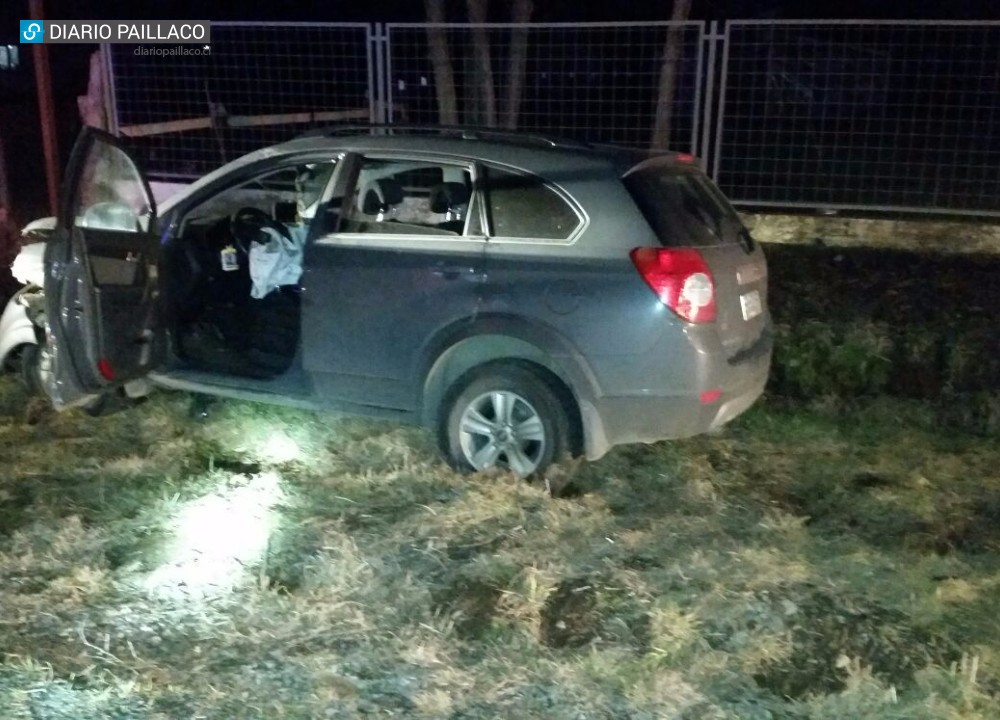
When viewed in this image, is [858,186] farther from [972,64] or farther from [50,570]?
[50,570]

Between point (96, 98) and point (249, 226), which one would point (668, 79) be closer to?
point (249, 226)

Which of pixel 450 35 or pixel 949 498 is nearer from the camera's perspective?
pixel 949 498

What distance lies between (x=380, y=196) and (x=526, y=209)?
91cm

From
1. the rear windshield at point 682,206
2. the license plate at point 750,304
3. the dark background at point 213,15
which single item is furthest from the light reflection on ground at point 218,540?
the dark background at point 213,15

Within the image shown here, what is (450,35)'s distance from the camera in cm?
1148

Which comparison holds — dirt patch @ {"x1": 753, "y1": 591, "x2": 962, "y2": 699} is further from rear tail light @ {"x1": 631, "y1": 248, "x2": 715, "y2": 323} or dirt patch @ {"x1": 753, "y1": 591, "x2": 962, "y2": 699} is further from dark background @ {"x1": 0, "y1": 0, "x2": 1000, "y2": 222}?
dark background @ {"x1": 0, "y1": 0, "x2": 1000, "y2": 222}

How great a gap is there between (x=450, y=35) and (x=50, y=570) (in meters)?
8.79

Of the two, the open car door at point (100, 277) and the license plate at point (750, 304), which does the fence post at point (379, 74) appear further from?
the license plate at point (750, 304)

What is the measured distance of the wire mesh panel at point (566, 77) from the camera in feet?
30.3

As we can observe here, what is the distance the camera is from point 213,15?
19.5 meters

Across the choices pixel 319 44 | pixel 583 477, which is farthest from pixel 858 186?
pixel 583 477

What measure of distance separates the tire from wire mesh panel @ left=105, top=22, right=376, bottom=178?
18.8 ft

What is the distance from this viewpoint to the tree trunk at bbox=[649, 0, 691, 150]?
9148 millimetres

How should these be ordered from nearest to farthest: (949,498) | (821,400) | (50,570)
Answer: (50,570) < (949,498) < (821,400)
